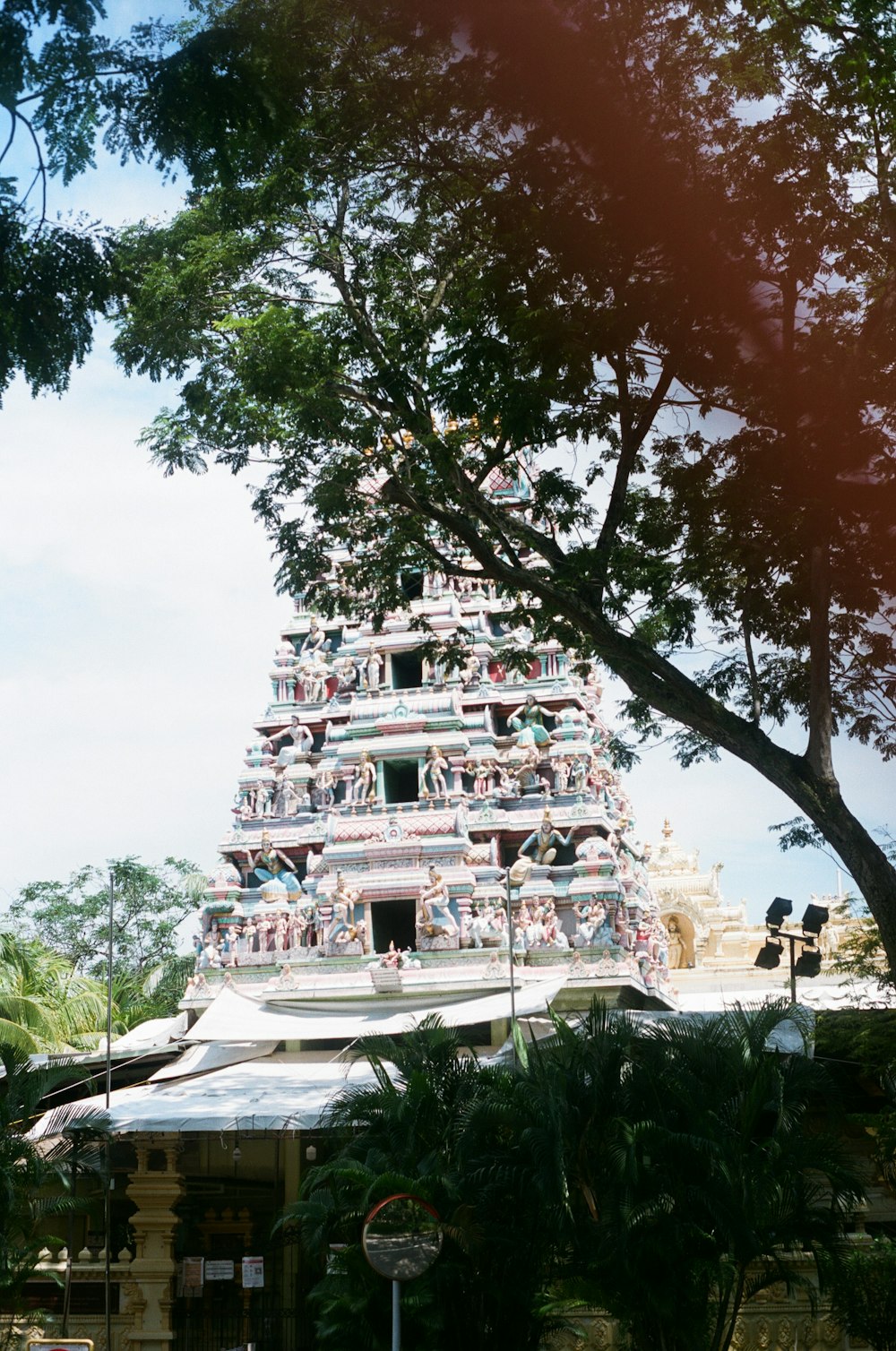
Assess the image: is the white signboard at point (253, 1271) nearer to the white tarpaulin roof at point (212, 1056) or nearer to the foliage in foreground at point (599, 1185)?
the foliage in foreground at point (599, 1185)

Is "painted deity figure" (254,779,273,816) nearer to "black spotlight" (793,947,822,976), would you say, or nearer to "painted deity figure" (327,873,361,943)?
"painted deity figure" (327,873,361,943)

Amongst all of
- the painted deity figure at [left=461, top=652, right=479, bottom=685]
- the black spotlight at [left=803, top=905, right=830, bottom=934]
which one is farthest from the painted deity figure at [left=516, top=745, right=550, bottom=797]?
the black spotlight at [left=803, top=905, right=830, bottom=934]

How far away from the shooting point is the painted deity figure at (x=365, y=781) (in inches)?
870

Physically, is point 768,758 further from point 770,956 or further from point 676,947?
point 676,947

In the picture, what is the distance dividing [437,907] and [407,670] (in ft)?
16.1

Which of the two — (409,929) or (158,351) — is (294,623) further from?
(158,351)

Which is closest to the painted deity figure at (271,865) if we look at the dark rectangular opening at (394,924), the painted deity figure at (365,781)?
the dark rectangular opening at (394,924)

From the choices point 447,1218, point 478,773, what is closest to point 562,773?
point 478,773

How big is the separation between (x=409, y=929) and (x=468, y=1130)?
432 inches

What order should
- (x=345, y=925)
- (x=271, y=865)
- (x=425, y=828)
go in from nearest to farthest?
1. (x=345, y=925)
2. (x=425, y=828)
3. (x=271, y=865)

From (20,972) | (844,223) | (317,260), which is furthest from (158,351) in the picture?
(20,972)

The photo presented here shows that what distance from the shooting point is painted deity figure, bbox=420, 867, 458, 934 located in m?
20.4

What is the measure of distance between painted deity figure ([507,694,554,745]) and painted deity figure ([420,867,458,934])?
2.88 m

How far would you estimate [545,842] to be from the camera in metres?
21.2
